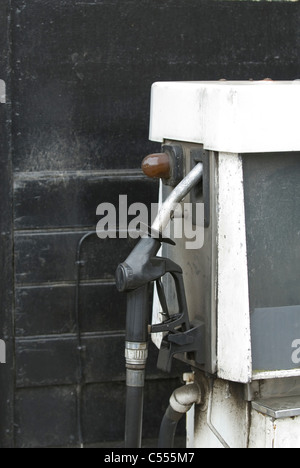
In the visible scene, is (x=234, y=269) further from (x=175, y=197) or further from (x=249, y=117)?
(x=249, y=117)

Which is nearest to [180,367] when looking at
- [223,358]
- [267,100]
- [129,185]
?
[129,185]

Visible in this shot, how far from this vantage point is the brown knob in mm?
2445

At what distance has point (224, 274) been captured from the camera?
2.33 meters

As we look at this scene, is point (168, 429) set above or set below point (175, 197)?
below

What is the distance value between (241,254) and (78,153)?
3.33ft

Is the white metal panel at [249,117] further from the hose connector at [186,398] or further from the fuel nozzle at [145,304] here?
the hose connector at [186,398]

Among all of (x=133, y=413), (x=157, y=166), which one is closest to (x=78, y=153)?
(x=157, y=166)

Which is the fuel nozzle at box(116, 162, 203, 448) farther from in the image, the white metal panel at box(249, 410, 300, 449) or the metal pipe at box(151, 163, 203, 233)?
the white metal panel at box(249, 410, 300, 449)

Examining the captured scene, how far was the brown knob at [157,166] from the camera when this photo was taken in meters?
2.45

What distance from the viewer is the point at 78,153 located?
122 inches

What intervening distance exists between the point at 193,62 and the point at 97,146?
0.46 m

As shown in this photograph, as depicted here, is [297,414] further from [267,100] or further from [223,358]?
[267,100]

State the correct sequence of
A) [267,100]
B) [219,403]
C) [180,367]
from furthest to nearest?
[180,367] < [219,403] < [267,100]
